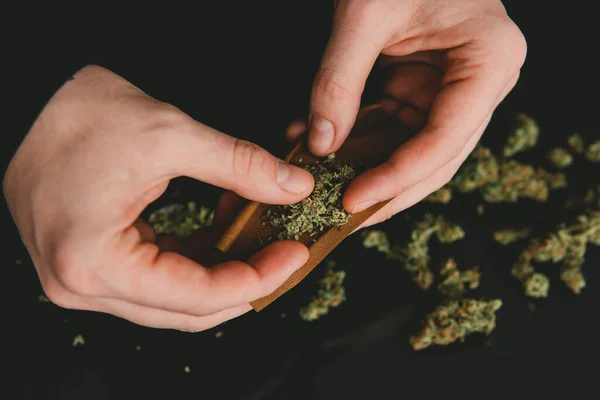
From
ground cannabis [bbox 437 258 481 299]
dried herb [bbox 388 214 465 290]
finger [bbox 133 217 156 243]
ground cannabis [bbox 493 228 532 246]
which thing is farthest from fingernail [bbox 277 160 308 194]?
ground cannabis [bbox 493 228 532 246]

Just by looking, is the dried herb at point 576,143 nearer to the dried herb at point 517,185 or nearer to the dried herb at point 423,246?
the dried herb at point 517,185

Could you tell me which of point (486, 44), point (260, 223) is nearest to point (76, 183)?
point (260, 223)

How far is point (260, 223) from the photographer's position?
5.24 feet

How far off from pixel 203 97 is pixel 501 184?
1385 mm

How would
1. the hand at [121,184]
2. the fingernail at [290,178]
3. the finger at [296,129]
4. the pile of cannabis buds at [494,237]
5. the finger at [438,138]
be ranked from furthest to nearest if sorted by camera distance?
the pile of cannabis buds at [494,237], the finger at [296,129], the finger at [438,138], the fingernail at [290,178], the hand at [121,184]

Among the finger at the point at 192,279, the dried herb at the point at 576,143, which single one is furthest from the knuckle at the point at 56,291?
the dried herb at the point at 576,143

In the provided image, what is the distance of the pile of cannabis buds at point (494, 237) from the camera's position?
200 cm

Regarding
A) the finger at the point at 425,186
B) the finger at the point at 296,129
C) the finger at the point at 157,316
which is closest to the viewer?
the finger at the point at 157,316

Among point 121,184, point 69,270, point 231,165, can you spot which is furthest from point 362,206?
point 69,270

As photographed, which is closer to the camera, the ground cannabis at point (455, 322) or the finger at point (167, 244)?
the finger at point (167, 244)

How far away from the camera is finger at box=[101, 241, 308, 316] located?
1.31 meters

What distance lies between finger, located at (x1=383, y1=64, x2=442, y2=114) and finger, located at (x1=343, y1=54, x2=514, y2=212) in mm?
211

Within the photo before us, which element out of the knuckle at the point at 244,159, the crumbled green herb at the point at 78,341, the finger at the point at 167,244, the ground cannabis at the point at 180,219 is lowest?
the crumbled green herb at the point at 78,341

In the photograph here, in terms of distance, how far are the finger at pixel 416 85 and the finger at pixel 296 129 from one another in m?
0.38
